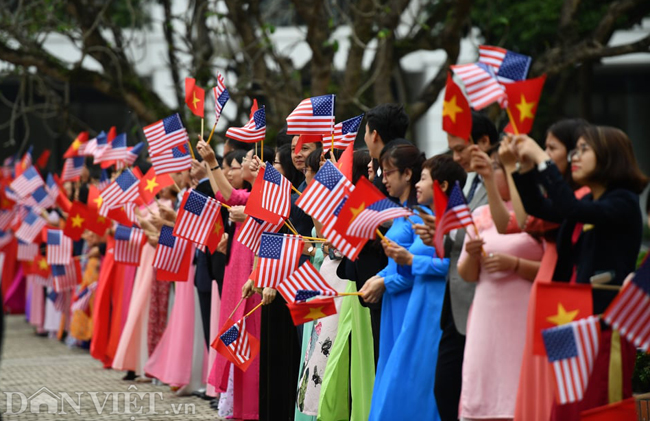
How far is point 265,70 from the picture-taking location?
13.3 m

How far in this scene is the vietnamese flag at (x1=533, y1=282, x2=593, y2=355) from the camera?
14.1 feet

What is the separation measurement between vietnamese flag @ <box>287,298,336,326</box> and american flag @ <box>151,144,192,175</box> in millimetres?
2973

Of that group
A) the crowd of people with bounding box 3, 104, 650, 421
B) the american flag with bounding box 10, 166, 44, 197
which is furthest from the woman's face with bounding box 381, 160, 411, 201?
the american flag with bounding box 10, 166, 44, 197

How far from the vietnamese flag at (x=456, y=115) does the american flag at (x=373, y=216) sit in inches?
23.2

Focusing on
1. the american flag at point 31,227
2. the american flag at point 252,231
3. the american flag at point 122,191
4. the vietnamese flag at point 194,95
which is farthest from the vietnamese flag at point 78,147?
the american flag at point 252,231

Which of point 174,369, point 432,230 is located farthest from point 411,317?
point 174,369

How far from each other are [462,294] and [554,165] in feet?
3.00

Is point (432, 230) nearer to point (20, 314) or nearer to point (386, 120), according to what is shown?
point (386, 120)

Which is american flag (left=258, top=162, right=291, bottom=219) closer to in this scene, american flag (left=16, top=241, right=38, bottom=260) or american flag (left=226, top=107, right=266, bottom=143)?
american flag (left=226, top=107, right=266, bottom=143)

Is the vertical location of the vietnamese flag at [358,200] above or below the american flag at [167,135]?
below

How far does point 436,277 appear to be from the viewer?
5473mm

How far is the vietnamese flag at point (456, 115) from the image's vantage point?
4.84 meters

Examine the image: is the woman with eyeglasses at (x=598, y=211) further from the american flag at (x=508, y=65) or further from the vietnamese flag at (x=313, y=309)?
the vietnamese flag at (x=313, y=309)

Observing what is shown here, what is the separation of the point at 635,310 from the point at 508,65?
1377mm
